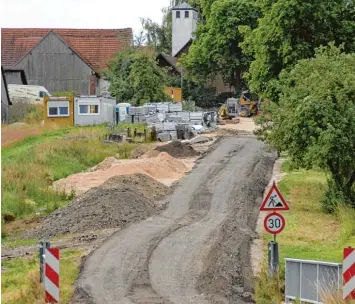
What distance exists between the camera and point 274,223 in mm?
16812

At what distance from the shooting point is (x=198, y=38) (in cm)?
8050

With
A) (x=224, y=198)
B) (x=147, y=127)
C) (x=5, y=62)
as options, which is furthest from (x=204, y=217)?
(x=5, y=62)

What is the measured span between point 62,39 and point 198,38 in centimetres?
1372

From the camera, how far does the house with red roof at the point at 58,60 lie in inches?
2859

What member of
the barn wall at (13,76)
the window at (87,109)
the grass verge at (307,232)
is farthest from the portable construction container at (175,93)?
the grass verge at (307,232)

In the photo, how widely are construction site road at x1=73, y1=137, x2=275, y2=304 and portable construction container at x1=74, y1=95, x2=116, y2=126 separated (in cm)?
2156

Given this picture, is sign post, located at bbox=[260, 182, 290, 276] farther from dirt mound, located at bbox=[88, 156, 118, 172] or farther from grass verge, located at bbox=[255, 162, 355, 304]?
dirt mound, located at bbox=[88, 156, 118, 172]

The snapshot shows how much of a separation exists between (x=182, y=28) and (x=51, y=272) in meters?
78.9

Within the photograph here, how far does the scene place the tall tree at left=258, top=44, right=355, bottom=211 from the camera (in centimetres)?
2691

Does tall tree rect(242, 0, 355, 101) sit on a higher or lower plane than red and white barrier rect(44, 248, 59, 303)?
higher

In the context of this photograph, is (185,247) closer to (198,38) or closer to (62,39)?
(62,39)

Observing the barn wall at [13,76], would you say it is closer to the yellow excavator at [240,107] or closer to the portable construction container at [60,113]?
the portable construction container at [60,113]

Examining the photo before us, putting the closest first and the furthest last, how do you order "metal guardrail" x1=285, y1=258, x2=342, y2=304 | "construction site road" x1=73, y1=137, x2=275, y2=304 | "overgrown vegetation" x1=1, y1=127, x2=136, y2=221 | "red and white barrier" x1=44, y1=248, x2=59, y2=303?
"red and white barrier" x1=44, y1=248, x2=59, y2=303 < "metal guardrail" x1=285, y1=258, x2=342, y2=304 < "construction site road" x1=73, y1=137, x2=275, y2=304 < "overgrown vegetation" x1=1, y1=127, x2=136, y2=221

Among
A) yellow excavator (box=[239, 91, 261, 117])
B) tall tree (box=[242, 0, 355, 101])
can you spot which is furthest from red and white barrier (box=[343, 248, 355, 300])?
yellow excavator (box=[239, 91, 261, 117])
